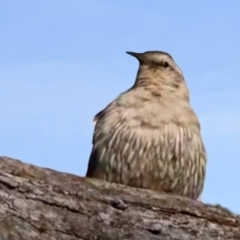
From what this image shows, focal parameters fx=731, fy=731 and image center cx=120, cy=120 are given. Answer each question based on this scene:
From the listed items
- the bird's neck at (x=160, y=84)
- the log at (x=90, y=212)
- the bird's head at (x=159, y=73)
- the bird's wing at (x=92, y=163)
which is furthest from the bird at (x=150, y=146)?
the log at (x=90, y=212)

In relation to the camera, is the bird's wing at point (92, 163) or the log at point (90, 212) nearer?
the log at point (90, 212)

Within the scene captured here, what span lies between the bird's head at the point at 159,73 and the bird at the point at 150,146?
9.2 inches

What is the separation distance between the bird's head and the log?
230 cm

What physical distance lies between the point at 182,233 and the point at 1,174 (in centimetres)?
107

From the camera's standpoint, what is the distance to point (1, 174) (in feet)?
12.3

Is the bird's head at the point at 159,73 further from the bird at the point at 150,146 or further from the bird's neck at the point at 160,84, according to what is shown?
the bird at the point at 150,146

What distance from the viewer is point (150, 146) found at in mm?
5781

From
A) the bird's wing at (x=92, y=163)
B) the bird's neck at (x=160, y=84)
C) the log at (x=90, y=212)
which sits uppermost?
the bird's neck at (x=160, y=84)

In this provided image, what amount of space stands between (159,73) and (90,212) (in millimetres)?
2901

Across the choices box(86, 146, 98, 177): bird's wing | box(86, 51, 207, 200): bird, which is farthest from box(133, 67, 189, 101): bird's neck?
box(86, 146, 98, 177): bird's wing

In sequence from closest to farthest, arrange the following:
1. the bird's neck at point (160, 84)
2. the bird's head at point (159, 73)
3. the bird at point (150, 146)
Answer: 1. the bird at point (150, 146)
2. the bird's neck at point (160, 84)
3. the bird's head at point (159, 73)

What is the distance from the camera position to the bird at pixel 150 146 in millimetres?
5797

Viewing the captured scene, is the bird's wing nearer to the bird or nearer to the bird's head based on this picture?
the bird

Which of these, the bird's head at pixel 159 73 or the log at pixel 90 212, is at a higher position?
the bird's head at pixel 159 73
